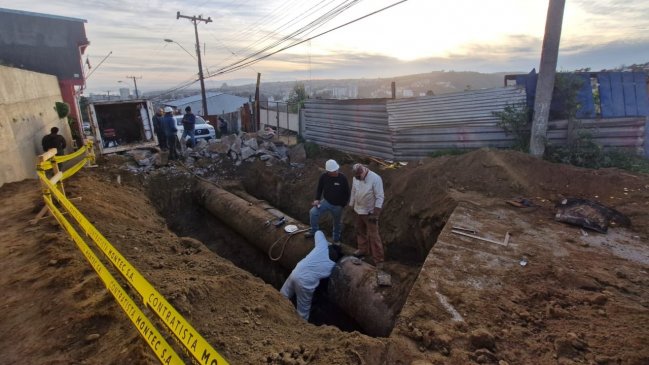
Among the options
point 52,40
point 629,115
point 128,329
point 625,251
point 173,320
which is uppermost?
point 52,40

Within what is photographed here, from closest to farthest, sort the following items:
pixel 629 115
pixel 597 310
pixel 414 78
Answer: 1. pixel 597 310
2. pixel 629 115
3. pixel 414 78

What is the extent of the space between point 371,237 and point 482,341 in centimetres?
301

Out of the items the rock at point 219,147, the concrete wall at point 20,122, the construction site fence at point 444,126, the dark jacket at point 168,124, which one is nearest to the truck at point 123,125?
the dark jacket at point 168,124

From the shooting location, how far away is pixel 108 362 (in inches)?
105

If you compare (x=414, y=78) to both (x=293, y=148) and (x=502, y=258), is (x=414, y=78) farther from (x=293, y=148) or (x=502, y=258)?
(x=502, y=258)


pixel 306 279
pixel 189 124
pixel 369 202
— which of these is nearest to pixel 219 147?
pixel 189 124

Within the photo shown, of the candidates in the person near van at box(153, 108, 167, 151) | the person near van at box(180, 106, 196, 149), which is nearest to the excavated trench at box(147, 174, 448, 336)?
the person near van at box(153, 108, 167, 151)

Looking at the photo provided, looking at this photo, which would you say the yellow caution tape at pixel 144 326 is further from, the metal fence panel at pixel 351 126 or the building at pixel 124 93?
the building at pixel 124 93

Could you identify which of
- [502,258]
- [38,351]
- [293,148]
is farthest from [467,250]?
[293,148]

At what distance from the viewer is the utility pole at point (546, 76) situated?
7.16m

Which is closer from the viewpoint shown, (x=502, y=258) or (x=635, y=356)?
(x=635, y=356)

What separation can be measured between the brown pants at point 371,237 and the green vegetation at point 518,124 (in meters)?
4.75

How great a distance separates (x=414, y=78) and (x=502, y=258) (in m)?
50.3

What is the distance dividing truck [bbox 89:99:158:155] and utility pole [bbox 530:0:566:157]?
11390mm
